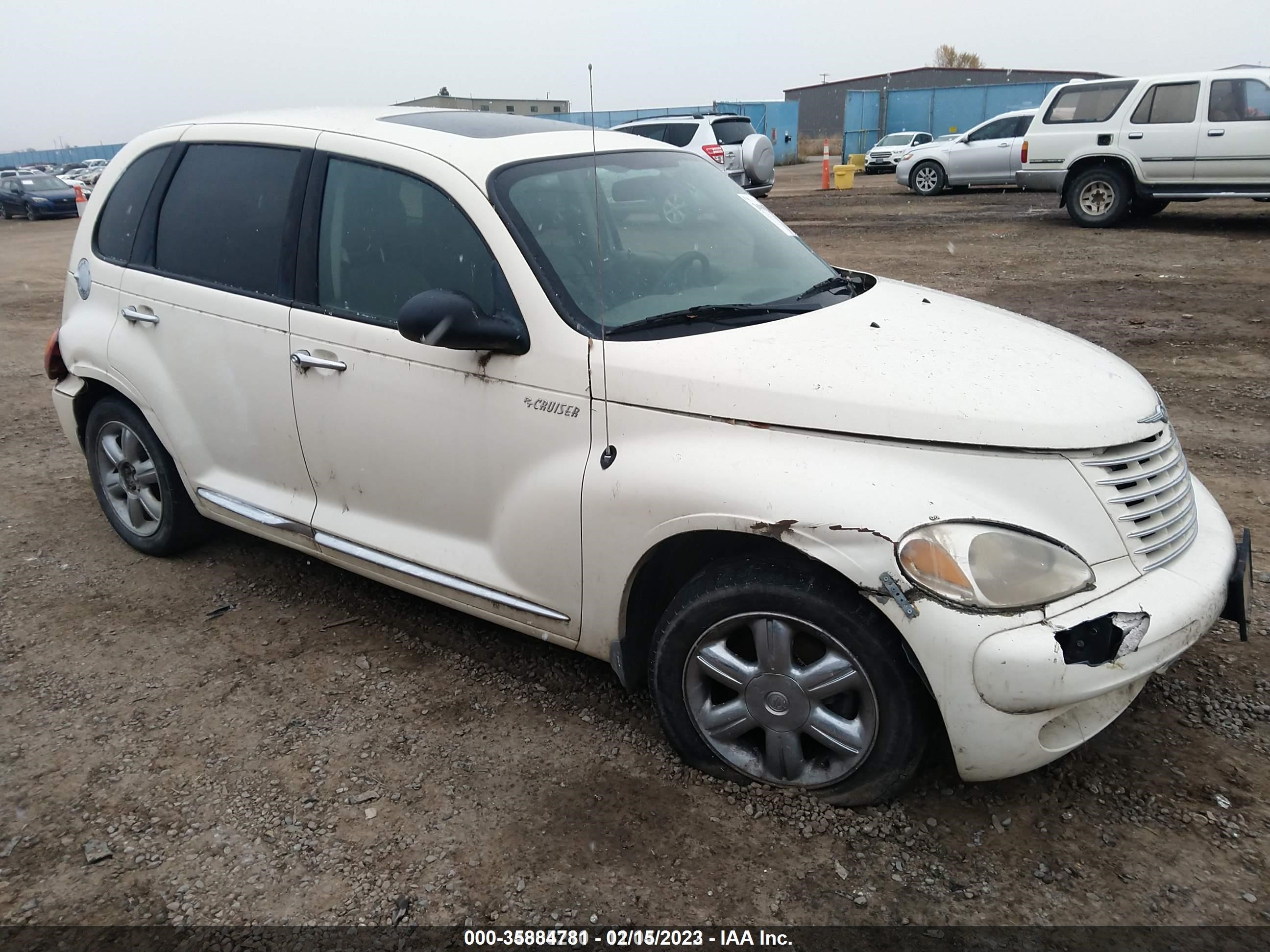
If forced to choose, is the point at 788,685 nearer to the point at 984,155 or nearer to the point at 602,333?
the point at 602,333

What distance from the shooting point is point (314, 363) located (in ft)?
10.7

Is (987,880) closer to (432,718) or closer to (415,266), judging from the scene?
(432,718)

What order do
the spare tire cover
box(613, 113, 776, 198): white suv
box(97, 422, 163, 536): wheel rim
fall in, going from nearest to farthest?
box(97, 422, 163, 536): wheel rim < the spare tire cover < box(613, 113, 776, 198): white suv

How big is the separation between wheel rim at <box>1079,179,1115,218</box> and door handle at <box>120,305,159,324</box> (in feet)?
43.1

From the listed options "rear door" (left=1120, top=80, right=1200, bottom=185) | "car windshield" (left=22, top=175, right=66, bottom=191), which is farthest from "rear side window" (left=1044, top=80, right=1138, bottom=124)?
"car windshield" (left=22, top=175, right=66, bottom=191)

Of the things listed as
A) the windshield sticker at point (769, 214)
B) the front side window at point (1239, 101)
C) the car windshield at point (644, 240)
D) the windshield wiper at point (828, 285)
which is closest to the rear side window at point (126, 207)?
the car windshield at point (644, 240)

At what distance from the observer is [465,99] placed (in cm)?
399

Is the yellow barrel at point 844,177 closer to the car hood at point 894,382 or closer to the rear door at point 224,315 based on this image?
Result: the rear door at point 224,315

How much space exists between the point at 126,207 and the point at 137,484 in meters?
1.23

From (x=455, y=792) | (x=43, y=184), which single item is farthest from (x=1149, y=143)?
(x=43, y=184)

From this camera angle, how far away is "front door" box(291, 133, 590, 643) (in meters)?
2.81

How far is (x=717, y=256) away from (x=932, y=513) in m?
1.38

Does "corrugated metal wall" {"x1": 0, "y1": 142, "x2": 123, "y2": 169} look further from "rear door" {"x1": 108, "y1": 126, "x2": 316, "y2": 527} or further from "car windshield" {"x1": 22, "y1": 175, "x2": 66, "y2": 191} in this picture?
"rear door" {"x1": 108, "y1": 126, "x2": 316, "y2": 527}

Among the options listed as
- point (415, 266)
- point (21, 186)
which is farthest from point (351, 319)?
point (21, 186)
